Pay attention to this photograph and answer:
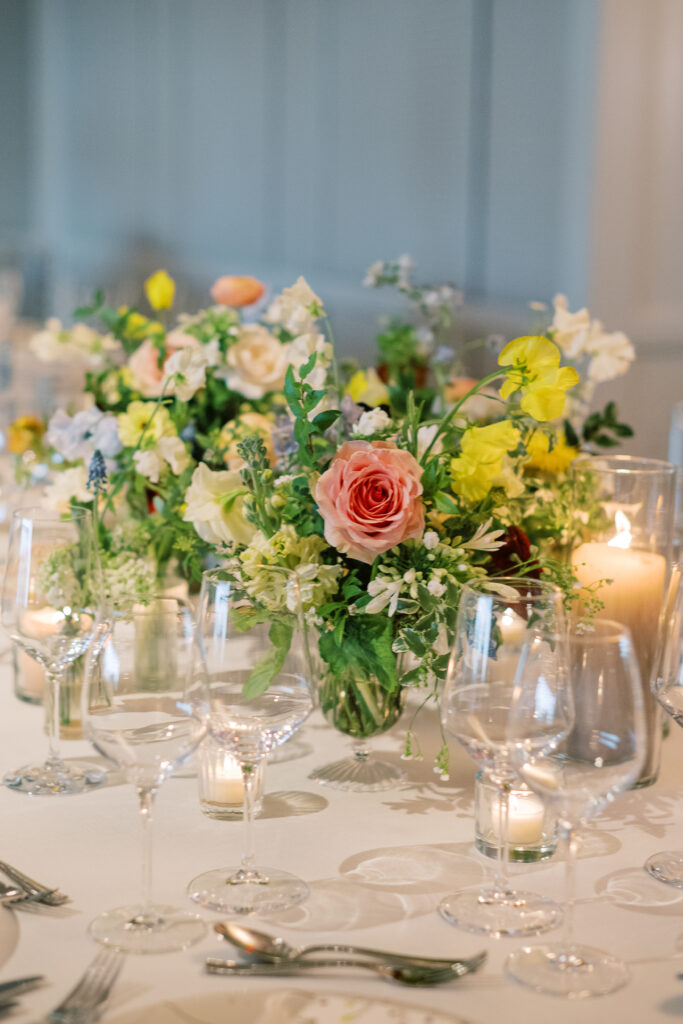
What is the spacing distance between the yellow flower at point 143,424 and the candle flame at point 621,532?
51 cm

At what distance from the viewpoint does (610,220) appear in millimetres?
3256

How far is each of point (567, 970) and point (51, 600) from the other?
1.97ft

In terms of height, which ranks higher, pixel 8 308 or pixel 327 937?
pixel 8 308

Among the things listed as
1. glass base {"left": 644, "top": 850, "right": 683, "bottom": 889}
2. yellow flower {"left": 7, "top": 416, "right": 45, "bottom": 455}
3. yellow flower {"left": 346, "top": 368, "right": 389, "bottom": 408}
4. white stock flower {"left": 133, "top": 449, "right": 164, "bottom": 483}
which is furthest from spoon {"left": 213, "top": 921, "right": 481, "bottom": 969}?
yellow flower {"left": 7, "top": 416, "right": 45, "bottom": 455}

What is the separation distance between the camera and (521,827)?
1046 mm

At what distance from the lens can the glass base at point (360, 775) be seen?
1195 millimetres

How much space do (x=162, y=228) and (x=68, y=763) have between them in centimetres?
531

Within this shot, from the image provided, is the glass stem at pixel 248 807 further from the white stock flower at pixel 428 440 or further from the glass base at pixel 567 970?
the white stock flower at pixel 428 440

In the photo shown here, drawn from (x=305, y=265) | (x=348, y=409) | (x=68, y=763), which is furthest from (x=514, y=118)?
(x=68, y=763)

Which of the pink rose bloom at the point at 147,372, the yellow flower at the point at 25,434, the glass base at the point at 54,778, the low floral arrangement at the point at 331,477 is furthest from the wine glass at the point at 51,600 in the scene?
the yellow flower at the point at 25,434

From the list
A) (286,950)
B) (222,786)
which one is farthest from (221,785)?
(286,950)

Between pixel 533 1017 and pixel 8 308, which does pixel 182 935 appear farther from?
pixel 8 308

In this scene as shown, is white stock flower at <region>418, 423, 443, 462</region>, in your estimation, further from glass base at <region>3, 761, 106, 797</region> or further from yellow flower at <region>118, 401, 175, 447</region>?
glass base at <region>3, 761, 106, 797</region>

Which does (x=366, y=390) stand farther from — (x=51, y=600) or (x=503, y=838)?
(x=503, y=838)
